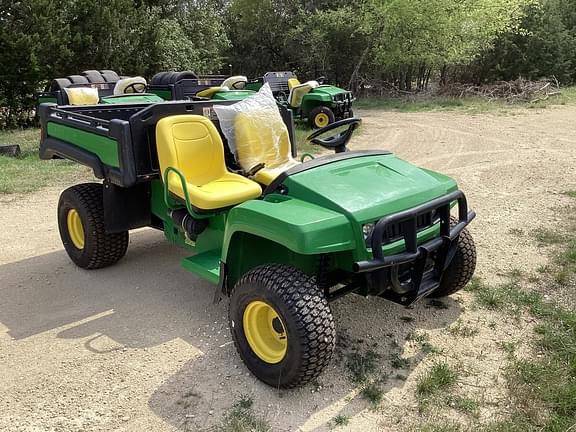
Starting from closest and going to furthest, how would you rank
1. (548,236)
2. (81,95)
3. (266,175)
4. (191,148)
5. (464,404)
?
1. (464,404)
2. (191,148)
3. (266,175)
4. (548,236)
5. (81,95)

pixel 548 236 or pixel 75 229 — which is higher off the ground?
pixel 75 229

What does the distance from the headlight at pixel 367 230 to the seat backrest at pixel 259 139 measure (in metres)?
1.49

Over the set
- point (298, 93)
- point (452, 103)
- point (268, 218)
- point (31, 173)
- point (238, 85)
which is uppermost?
point (268, 218)

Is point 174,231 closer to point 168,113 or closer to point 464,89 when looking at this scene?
point 168,113

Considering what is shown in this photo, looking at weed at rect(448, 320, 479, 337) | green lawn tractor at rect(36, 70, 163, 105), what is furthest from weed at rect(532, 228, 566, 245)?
green lawn tractor at rect(36, 70, 163, 105)

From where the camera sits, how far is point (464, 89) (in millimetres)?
17156

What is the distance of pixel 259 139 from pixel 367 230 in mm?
1570

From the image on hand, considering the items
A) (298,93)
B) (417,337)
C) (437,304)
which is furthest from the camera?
(298,93)

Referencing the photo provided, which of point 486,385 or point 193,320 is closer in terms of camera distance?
point 486,385

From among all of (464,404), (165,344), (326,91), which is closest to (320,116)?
(326,91)

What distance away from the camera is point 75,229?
4352 mm

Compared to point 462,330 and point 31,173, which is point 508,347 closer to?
point 462,330

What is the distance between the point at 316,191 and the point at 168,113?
1458 mm

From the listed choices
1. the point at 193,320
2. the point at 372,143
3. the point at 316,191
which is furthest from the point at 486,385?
the point at 372,143
